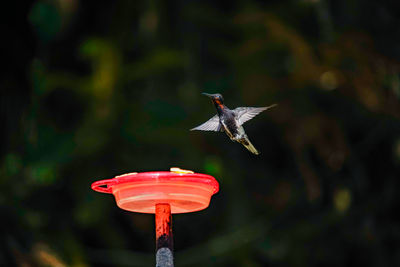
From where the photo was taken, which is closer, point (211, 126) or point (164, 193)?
point (164, 193)

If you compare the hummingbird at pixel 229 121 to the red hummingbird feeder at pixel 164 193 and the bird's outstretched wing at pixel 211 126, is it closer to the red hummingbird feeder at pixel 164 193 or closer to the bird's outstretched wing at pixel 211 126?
the bird's outstretched wing at pixel 211 126

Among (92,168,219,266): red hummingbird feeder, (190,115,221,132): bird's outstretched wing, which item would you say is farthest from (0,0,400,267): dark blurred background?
(92,168,219,266): red hummingbird feeder

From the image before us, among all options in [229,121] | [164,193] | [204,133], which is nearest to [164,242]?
[164,193]

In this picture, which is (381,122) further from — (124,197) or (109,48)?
(124,197)

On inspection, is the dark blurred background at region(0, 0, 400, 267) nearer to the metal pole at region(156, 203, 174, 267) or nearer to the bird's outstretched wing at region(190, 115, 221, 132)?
the bird's outstretched wing at region(190, 115, 221, 132)

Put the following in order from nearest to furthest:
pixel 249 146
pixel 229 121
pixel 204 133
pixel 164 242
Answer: pixel 164 242, pixel 229 121, pixel 249 146, pixel 204 133

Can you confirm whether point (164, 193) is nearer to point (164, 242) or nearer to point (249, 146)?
point (164, 242)

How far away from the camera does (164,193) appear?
8.29 feet

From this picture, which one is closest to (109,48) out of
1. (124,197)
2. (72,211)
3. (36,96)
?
(36,96)

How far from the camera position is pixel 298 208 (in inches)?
329

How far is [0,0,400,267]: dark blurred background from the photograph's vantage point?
7095 mm

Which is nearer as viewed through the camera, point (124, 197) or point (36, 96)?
point (124, 197)

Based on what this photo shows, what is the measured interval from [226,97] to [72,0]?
2.23 metres

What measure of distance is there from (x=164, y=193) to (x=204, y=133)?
589cm
